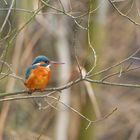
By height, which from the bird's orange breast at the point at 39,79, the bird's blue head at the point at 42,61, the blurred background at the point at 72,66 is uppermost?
the blurred background at the point at 72,66

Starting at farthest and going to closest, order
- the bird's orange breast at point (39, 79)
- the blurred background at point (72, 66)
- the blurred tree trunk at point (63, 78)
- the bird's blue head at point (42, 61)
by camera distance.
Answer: the blurred tree trunk at point (63, 78)
the blurred background at point (72, 66)
the bird's blue head at point (42, 61)
the bird's orange breast at point (39, 79)

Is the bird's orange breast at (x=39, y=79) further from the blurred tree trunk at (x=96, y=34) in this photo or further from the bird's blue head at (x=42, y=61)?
the blurred tree trunk at (x=96, y=34)

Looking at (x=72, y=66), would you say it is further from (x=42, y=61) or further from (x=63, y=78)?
(x=42, y=61)

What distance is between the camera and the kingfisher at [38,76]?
4727mm

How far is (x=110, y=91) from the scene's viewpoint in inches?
383

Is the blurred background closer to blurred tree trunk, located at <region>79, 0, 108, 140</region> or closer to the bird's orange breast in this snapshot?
blurred tree trunk, located at <region>79, 0, 108, 140</region>

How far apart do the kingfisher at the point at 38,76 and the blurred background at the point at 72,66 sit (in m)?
0.85

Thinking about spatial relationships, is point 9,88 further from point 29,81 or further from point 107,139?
point 107,139

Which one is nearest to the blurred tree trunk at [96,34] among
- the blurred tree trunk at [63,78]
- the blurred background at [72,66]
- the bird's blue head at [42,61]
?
the blurred background at [72,66]

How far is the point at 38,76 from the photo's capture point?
4750mm

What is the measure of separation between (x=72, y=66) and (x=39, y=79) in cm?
319

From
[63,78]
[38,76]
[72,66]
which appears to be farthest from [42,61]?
[72,66]

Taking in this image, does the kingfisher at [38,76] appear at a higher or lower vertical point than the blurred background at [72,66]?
lower

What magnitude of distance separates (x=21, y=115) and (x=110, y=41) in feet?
6.26
